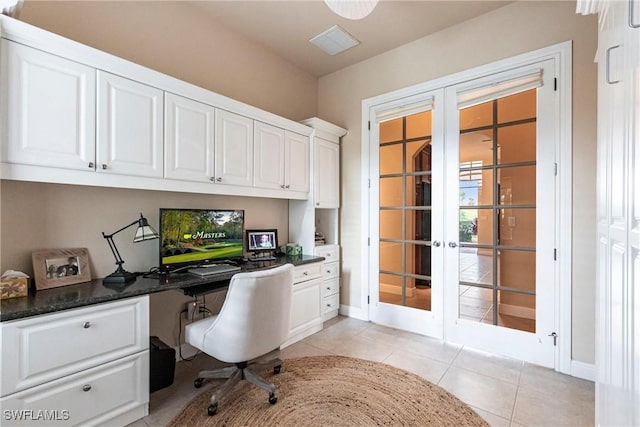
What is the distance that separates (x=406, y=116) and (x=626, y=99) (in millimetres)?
2365

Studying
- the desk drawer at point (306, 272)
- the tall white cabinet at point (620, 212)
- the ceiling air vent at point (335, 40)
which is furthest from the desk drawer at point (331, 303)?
the ceiling air vent at point (335, 40)

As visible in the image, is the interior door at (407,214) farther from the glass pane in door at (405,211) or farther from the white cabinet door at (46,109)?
the white cabinet door at (46,109)

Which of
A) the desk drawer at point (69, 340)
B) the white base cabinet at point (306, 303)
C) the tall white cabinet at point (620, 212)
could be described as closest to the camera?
the tall white cabinet at point (620, 212)

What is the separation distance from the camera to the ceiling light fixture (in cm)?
198

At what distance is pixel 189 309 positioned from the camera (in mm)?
2508

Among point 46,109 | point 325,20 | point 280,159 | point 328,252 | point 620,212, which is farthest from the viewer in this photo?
point 328,252

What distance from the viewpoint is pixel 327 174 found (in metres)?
3.45

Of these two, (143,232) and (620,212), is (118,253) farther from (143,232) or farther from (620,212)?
(620,212)

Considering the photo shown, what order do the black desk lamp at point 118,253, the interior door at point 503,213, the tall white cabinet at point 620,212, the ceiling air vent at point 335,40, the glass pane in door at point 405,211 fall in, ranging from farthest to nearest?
the glass pane in door at point 405,211
the ceiling air vent at point 335,40
the interior door at point 503,213
the black desk lamp at point 118,253
the tall white cabinet at point 620,212

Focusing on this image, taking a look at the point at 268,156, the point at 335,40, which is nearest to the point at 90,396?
the point at 268,156

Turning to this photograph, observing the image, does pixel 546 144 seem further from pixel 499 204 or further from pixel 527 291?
pixel 527 291

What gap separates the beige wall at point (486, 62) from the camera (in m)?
2.21

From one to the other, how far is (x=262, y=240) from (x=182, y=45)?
6.35ft

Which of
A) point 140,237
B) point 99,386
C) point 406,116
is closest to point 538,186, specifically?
point 406,116
